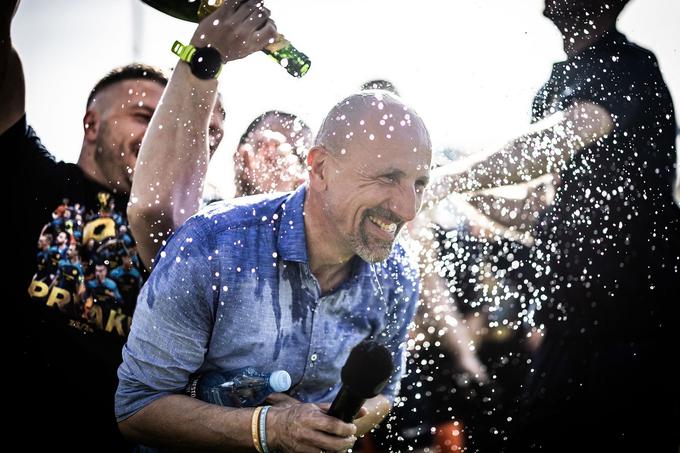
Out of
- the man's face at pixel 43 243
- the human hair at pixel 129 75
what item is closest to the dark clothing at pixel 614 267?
the human hair at pixel 129 75

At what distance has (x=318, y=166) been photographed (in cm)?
228

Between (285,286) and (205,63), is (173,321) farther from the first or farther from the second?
(205,63)

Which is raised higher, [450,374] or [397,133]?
[397,133]

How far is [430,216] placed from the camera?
344cm

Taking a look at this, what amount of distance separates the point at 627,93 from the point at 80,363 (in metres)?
2.80

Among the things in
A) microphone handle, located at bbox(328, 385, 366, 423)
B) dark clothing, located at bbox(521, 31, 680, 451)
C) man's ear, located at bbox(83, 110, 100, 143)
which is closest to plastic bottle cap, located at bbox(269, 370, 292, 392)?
microphone handle, located at bbox(328, 385, 366, 423)

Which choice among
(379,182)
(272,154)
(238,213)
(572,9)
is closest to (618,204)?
(572,9)

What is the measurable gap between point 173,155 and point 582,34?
1.99 meters

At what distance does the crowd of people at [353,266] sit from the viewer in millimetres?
2043

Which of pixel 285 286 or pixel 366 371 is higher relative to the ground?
pixel 285 286

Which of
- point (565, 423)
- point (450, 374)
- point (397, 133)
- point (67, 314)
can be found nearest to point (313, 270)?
point (397, 133)

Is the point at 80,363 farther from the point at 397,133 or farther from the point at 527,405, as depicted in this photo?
A: the point at 527,405

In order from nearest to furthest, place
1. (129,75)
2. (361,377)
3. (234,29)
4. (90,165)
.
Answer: (361,377) < (234,29) < (90,165) < (129,75)

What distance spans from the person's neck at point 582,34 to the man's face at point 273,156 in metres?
1.59
